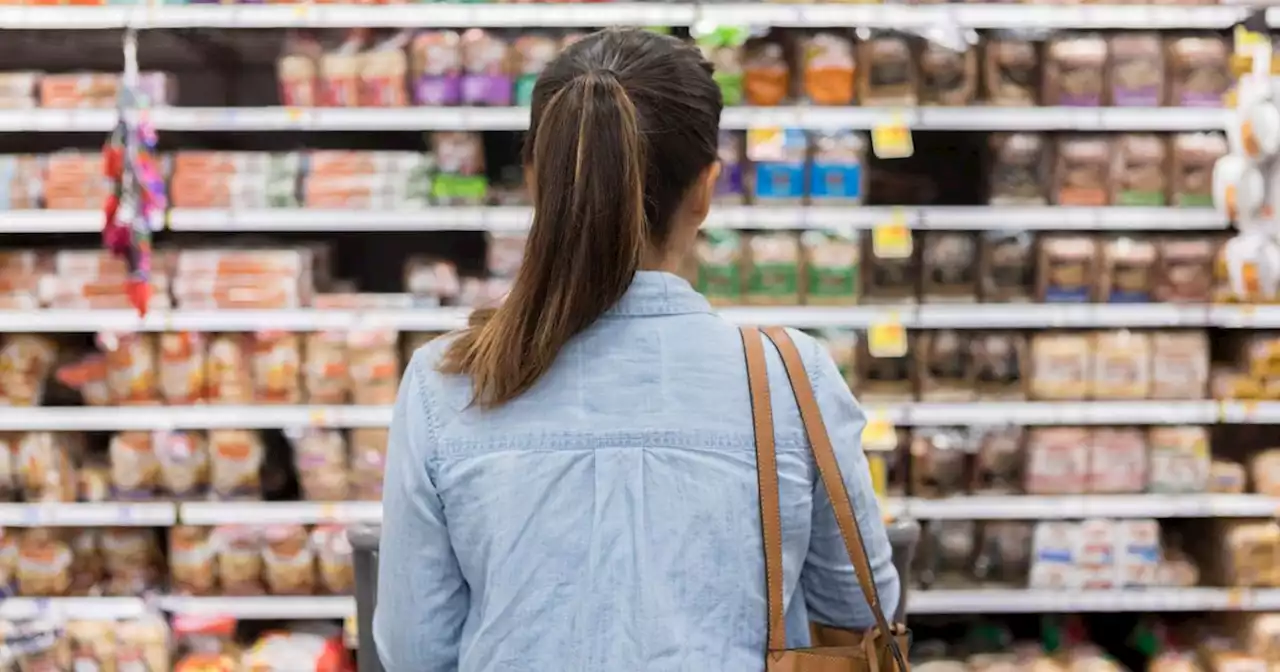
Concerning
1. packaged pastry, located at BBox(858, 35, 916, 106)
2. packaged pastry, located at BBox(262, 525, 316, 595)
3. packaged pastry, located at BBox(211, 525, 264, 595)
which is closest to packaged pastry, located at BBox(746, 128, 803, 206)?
packaged pastry, located at BBox(858, 35, 916, 106)

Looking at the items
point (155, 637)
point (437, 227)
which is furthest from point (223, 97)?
point (155, 637)

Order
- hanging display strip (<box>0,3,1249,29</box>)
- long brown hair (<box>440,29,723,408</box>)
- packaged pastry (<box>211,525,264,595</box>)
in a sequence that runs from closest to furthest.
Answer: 1. long brown hair (<box>440,29,723,408</box>)
2. hanging display strip (<box>0,3,1249,29</box>)
3. packaged pastry (<box>211,525,264,595</box>)

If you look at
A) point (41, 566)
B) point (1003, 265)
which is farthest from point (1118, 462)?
point (41, 566)

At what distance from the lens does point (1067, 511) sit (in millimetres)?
3195

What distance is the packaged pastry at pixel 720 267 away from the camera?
3.14m

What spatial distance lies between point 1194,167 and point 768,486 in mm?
2583

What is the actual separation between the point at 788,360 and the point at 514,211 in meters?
2.04

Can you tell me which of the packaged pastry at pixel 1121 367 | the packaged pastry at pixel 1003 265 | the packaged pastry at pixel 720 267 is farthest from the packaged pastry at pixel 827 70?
the packaged pastry at pixel 1121 367

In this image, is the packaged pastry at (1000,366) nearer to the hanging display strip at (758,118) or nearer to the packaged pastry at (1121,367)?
the packaged pastry at (1121,367)

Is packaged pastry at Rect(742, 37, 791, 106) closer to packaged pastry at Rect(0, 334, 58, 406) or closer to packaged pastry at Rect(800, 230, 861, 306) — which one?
packaged pastry at Rect(800, 230, 861, 306)

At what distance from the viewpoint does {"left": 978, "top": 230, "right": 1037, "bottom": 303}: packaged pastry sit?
3207 mm

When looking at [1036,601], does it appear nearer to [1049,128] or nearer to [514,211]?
[1049,128]

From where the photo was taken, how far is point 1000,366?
3221 millimetres

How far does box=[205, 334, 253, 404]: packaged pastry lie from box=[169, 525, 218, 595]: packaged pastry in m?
0.41
